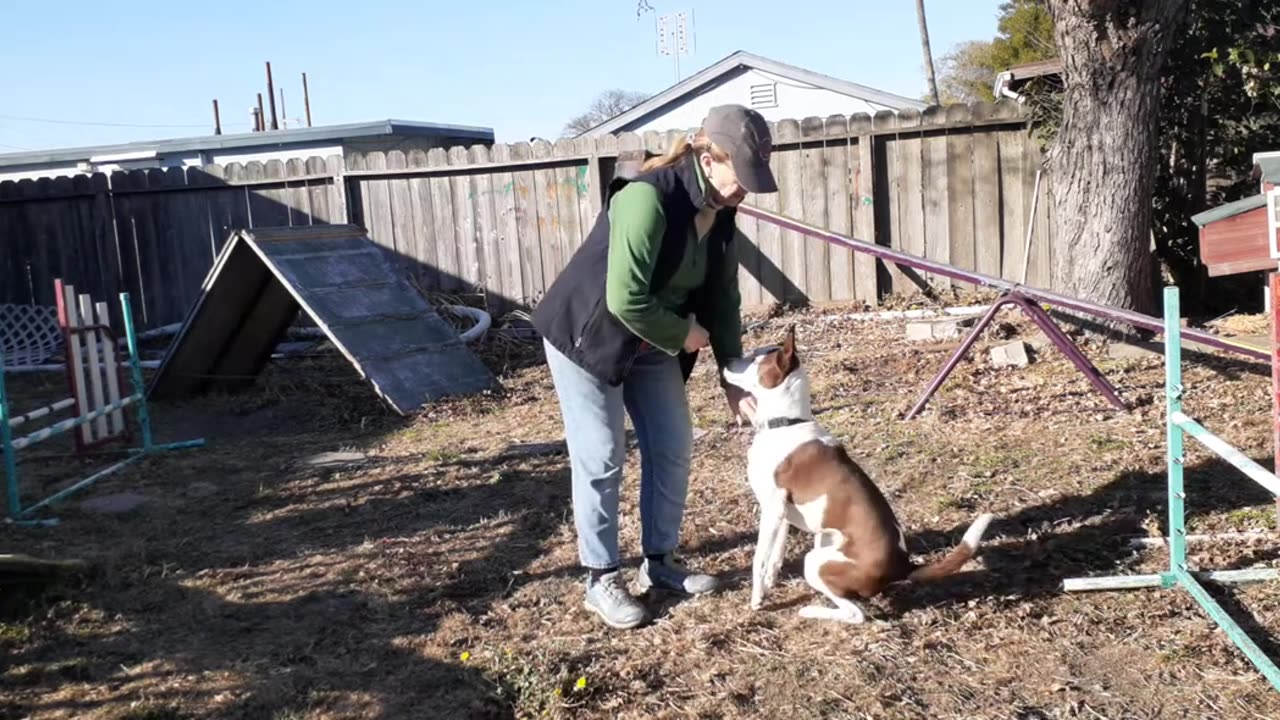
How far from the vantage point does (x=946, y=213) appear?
978 cm

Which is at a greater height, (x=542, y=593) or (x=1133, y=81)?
(x=1133, y=81)

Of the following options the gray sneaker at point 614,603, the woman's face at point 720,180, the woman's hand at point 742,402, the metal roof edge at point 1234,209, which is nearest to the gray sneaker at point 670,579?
the gray sneaker at point 614,603

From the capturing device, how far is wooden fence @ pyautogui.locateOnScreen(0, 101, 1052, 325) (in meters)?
9.66

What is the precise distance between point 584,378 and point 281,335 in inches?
226

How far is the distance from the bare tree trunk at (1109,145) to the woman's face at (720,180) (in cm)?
443

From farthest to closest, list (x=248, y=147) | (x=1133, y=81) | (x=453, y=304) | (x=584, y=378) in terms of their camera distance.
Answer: (x=248, y=147) → (x=453, y=304) → (x=1133, y=81) → (x=584, y=378)

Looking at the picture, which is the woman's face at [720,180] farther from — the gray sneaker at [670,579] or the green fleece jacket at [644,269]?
the gray sneaker at [670,579]

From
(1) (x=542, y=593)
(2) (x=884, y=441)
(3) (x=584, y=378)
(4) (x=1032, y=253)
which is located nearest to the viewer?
(3) (x=584, y=378)

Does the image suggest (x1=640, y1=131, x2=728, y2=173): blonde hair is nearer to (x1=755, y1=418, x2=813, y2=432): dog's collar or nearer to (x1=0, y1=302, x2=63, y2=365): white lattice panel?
(x1=755, y1=418, x2=813, y2=432): dog's collar

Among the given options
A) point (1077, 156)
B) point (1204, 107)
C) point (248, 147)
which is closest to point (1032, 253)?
point (1204, 107)

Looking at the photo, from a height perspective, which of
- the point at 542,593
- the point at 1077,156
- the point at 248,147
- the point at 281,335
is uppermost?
the point at 248,147

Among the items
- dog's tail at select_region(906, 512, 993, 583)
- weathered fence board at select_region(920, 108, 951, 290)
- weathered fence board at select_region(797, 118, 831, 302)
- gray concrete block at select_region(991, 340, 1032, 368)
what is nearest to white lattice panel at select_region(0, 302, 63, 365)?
weathered fence board at select_region(797, 118, 831, 302)

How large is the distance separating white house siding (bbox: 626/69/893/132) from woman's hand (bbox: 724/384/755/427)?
73.6 ft

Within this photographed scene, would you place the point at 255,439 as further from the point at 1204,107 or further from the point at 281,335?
the point at 1204,107
